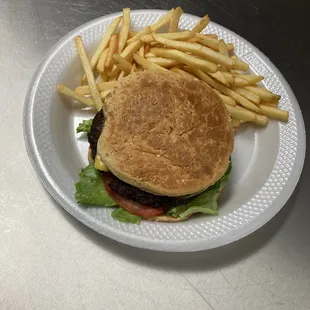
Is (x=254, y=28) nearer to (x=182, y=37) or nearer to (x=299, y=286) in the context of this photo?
(x=182, y=37)

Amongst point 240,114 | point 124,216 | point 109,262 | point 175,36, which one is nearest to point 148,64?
point 175,36

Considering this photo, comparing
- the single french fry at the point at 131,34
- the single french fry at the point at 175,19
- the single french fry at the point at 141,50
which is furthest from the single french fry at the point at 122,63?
the single french fry at the point at 175,19

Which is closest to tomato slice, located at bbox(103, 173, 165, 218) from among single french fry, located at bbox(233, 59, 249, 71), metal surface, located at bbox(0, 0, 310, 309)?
metal surface, located at bbox(0, 0, 310, 309)

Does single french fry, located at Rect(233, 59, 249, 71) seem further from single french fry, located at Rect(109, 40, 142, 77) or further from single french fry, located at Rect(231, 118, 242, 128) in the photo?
single french fry, located at Rect(109, 40, 142, 77)

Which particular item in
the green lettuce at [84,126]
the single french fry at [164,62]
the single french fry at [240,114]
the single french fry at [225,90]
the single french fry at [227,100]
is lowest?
the green lettuce at [84,126]

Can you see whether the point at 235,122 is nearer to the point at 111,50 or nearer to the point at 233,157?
the point at 233,157

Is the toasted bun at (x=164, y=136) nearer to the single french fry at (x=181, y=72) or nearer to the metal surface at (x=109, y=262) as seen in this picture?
the single french fry at (x=181, y=72)
